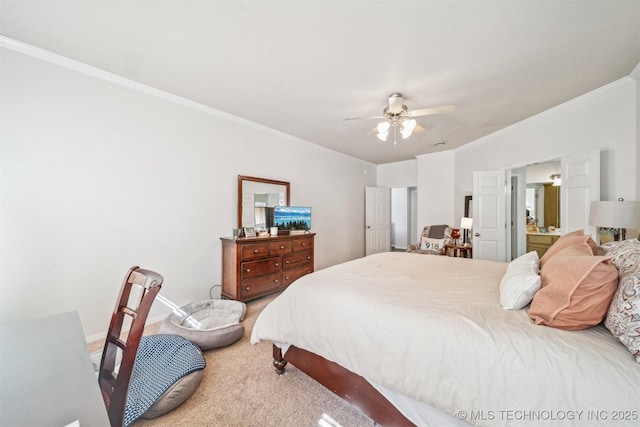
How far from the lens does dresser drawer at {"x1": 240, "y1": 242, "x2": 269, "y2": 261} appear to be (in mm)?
3186

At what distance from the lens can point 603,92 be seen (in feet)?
8.66

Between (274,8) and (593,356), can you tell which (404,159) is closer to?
(274,8)

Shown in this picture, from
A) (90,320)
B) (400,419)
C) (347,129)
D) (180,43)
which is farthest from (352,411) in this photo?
(347,129)

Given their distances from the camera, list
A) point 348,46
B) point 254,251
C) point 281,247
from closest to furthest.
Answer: point 348,46, point 254,251, point 281,247

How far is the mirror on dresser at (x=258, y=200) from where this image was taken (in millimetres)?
3551

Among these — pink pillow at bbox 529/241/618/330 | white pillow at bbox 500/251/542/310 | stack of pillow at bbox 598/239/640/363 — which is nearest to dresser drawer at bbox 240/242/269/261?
white pillow at bbox 500/251/542/310

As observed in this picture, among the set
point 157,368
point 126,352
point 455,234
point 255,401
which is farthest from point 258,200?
point 455,234

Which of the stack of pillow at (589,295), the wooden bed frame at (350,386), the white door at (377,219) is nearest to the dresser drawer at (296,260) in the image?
the wooden bed frame at (350,386)

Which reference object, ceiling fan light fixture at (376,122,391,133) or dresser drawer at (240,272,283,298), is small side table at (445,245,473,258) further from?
dresser drawer at (240,272,283,298)

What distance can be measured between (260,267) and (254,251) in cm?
25

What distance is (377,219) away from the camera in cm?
632

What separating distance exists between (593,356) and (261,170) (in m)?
3.73

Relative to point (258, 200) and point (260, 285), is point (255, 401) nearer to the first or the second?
point (260, 285)

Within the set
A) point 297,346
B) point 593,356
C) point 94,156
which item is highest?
point 94,156
